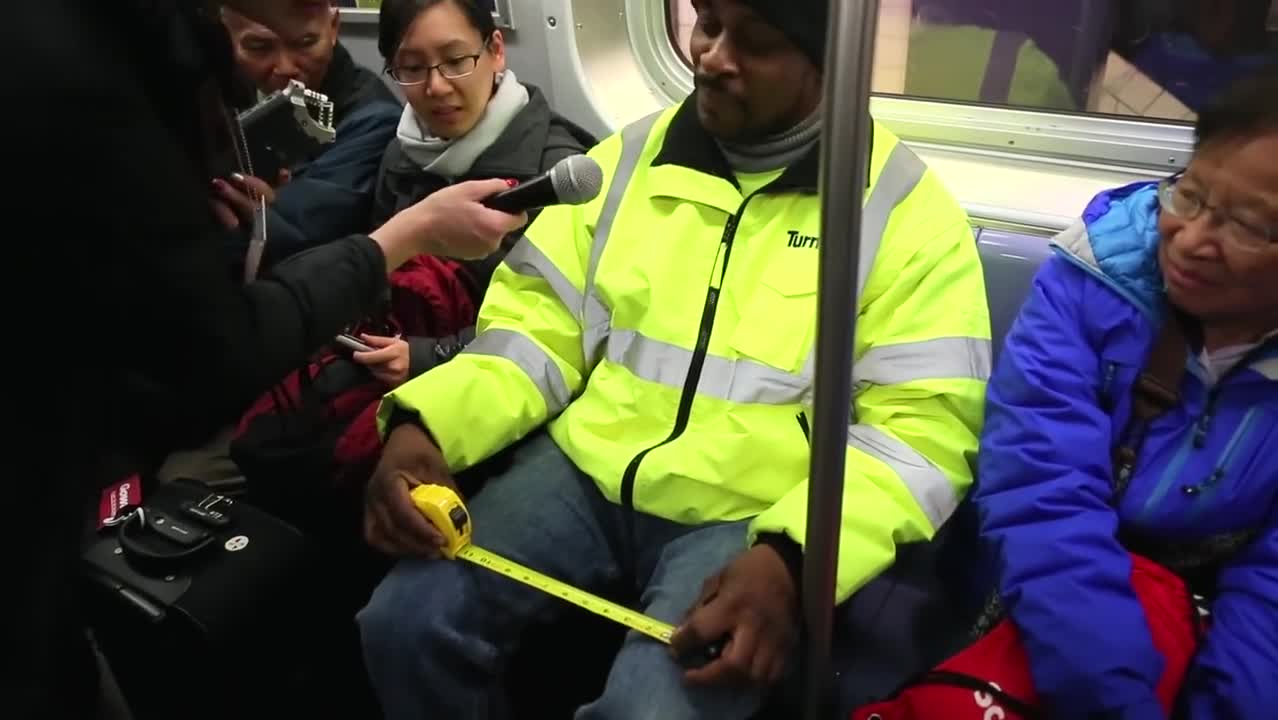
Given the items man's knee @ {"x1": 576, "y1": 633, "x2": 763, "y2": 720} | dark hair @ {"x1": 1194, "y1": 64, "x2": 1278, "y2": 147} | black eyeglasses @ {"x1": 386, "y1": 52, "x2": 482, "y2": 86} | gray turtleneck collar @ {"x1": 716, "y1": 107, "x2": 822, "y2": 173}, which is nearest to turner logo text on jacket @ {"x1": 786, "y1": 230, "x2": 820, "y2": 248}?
gray turtleneck collar @ {"x1": 716, "y1": 107, "x2": 822, "y2": 173}

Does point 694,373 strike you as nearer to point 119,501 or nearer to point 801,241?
point 801,241

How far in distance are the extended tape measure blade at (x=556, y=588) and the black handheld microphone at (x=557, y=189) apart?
1.58 ft

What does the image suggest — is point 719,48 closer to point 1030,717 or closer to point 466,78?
point 466,78

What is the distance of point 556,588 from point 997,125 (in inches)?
52.9

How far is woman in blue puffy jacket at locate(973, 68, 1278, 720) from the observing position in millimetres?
1113

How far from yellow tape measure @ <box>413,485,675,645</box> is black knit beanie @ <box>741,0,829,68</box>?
813mm

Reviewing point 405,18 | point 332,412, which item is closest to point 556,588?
point 332,412

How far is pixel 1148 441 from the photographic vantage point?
1272 mm

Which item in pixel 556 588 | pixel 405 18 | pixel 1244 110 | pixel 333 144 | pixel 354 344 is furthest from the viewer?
pixel 333 144

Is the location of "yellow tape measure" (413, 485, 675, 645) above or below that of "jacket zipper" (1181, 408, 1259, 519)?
below

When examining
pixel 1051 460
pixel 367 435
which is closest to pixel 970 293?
pixel 1051 460

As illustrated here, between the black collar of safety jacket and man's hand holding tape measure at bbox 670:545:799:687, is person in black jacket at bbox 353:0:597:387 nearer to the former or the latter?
the black collar of safety jacket

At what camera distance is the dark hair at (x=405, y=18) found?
1924 mm

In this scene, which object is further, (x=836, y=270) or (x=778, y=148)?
(x=778, y=148)
